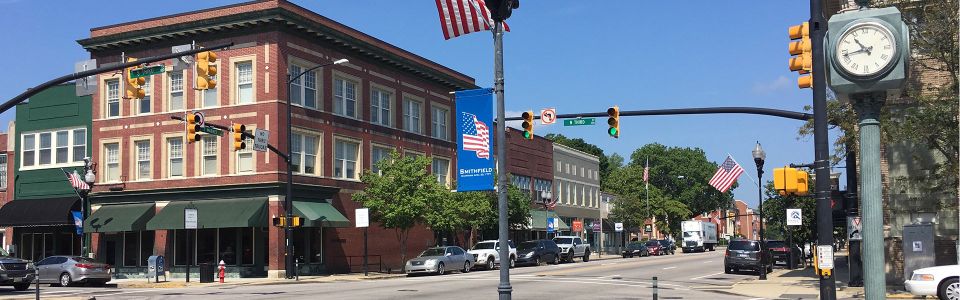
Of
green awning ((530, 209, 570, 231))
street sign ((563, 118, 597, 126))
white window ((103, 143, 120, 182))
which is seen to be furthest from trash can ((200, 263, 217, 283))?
green awning ((530, 209, 570, 231))

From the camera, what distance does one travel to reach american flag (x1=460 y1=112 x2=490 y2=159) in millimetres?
13188

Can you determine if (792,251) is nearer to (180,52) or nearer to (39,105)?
(180,52)

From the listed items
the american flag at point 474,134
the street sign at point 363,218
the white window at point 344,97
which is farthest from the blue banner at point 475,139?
the white window at point 344,97

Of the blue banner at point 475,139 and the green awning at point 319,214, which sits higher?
the blue banner at point 475,139

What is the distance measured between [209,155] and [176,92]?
11.6 feet

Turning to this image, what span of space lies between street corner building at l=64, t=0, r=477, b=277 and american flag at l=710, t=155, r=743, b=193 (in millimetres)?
18581

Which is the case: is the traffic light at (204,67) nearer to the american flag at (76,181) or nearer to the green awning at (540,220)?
the american flag at (76,181)

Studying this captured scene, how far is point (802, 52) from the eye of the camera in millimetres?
15250

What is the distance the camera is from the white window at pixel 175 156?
4272 centimetres

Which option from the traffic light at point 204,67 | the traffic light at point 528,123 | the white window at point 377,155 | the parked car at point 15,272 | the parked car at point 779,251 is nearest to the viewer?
the traffic light at point 204,67

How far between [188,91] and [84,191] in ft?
23.2

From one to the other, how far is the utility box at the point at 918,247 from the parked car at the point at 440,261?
21.0 m

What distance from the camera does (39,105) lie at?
46750 mm

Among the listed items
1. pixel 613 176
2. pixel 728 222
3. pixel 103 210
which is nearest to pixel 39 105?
pixel 103 210
